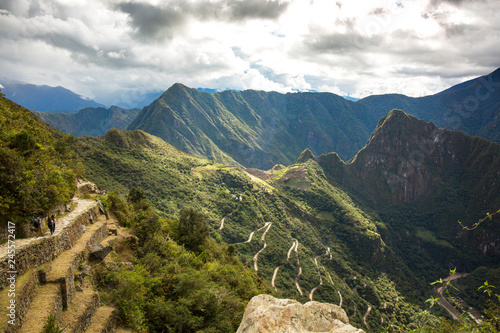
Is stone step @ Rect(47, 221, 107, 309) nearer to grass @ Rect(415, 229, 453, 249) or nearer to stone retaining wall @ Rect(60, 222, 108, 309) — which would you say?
stone retaining wall @ Rect(60, 222, 108, 309)

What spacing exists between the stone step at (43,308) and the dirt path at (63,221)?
286cm

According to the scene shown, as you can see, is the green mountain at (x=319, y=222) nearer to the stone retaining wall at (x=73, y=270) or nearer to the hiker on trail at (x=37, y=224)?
the stone retaining wall at (x=73, y=270)

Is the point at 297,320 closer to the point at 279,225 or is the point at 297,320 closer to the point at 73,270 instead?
the point at 73,270

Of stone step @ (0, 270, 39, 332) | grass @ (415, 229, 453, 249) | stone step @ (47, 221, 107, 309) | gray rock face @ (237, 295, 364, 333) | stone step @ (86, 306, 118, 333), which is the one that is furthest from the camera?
grass @ (415, 229, 453, 249)

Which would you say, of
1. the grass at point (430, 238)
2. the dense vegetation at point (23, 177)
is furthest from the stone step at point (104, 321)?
the grass at point (430, 238)

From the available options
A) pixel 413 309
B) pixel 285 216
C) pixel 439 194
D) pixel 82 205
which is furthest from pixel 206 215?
pixel 439 194

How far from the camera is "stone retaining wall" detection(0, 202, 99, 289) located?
1327 cm

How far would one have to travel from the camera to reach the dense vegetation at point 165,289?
1775 centimetres

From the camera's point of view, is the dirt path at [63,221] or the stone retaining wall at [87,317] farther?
the dirt path at [63,221]

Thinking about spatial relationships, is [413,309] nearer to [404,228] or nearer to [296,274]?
[296,274]

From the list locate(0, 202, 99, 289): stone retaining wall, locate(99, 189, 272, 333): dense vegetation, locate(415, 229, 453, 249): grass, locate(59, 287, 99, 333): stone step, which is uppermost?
locate(0, 202, 99, 289): stone retaining wall

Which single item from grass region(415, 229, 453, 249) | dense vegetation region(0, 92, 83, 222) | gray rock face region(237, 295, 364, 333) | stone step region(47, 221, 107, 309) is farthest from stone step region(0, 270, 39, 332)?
grass region(415, 229, 453, 249)

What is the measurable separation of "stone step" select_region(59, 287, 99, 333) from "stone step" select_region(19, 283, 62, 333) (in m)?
0.48

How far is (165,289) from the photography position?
21.4 metres
